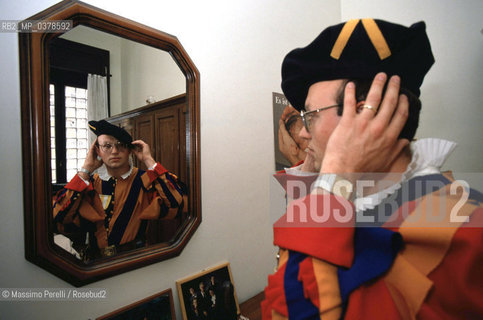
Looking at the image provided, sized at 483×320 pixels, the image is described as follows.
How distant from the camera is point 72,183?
892 mm

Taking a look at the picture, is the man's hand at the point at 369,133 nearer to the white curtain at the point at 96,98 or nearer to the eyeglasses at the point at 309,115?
the eyeglasses at the point at 309,115

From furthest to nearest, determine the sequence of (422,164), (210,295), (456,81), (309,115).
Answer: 1. (456,81)
2. (210,295)
3. (309,115)
4. (422,164)

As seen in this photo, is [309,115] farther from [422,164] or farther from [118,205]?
[118,205]

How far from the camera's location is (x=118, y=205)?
1.02m

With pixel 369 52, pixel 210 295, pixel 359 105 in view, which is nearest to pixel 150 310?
pixel 210 295

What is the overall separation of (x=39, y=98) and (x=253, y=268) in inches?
53.3

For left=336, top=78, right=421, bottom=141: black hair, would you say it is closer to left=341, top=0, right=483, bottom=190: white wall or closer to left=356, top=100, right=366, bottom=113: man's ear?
left=356, top=100, right=366, bottom=113: man's ear

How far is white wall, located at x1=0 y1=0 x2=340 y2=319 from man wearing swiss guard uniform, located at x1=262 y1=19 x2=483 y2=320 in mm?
666

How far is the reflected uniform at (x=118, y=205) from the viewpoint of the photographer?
0.89 metres

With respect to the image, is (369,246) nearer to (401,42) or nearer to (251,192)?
(401,42)

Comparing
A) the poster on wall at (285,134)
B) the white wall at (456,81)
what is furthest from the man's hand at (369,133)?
the white wall at (456,81)

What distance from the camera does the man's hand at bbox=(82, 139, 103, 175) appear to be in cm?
93

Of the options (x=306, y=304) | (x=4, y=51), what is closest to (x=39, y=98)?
(x=4, y=51)

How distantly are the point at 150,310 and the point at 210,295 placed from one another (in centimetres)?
31
